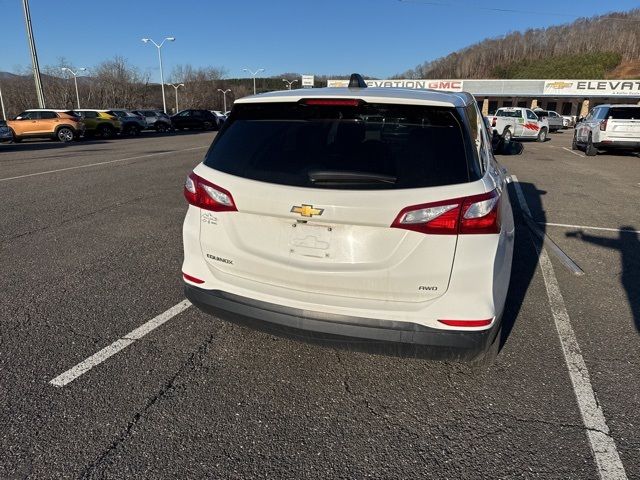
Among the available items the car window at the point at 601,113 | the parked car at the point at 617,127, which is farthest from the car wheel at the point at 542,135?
the parked car at the point at 617,127

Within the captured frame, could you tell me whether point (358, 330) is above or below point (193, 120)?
above

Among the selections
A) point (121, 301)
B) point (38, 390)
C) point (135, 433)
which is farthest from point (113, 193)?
point (135, 433)

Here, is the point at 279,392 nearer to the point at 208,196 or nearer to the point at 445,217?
the point at 208,196

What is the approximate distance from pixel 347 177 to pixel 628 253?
4.66 metres

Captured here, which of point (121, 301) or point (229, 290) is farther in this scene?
point (121, 301)

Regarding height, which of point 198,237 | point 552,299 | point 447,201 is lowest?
point 552,299

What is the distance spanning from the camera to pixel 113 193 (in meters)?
8.46

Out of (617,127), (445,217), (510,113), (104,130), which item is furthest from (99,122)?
(445,217)

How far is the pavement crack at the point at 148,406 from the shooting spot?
217 cm

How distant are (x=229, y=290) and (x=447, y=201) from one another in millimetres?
1361

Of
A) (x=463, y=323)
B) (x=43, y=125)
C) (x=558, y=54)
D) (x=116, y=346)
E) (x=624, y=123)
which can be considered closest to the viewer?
(x=463, y=323)

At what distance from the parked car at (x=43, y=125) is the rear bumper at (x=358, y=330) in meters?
24.4

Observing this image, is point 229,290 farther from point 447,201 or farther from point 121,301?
point 121,301

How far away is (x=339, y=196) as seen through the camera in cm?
232
